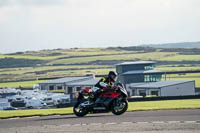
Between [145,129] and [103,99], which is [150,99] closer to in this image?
[103,99]

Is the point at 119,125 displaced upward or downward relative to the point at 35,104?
upward

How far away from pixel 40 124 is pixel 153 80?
243 ft

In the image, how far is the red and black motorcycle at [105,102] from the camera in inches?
827

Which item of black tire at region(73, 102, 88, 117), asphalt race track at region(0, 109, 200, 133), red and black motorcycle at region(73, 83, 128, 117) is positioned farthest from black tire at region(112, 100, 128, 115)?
black tire at region(73, 102, 88, 117)

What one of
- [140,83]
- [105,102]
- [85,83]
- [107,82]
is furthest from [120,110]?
[85,83]

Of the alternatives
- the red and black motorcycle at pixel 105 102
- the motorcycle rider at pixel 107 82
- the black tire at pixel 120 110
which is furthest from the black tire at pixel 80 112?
the black tire at pixel 120 110

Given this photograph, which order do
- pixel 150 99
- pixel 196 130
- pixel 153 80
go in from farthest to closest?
pixel 153 80, pixel 150 99, pixel 196 130

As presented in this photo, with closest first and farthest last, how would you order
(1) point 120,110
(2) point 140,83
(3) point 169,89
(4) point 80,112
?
(1) point 120,110, (4) point 80,112, (3) point 169,89, (2) point 140,83

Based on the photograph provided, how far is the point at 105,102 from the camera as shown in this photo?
69.8 ft

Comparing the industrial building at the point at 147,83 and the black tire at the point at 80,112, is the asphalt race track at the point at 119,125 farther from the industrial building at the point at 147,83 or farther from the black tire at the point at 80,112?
the industrial building at the point at 147,83

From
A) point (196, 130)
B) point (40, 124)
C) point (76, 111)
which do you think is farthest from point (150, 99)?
point (196, 130)

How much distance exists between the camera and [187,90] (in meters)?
77.1

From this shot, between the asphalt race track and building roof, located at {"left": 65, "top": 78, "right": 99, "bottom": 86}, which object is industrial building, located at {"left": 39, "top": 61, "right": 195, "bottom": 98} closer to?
building roof, located at {"left": 65, "top": 78, "right": 99, "bottom": 86}

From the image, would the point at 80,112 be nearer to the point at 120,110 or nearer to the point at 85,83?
the point at 120,110
